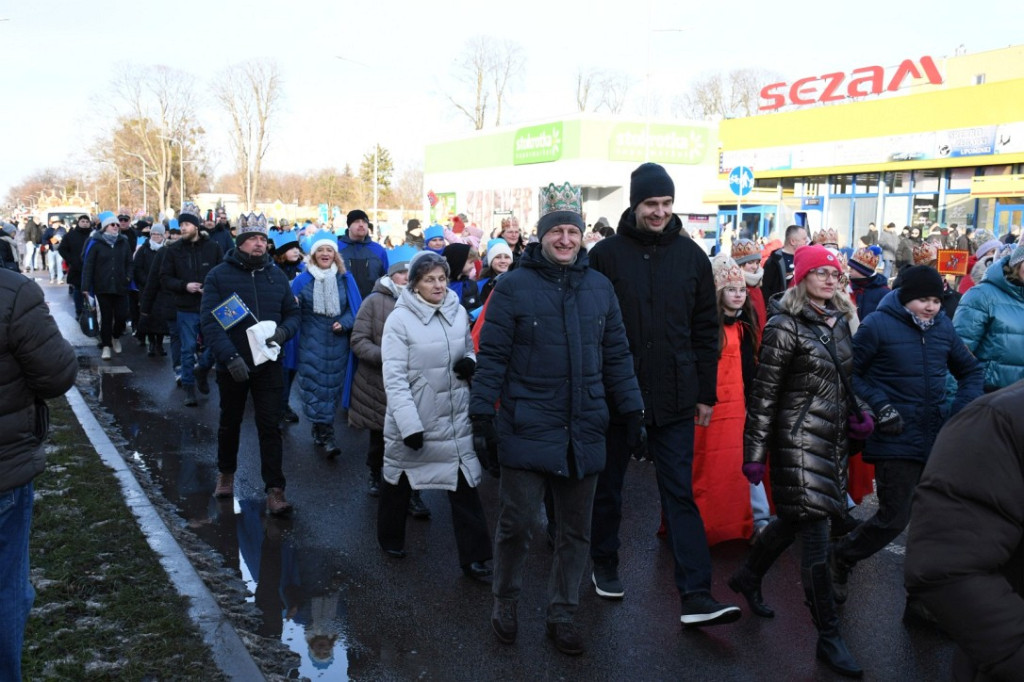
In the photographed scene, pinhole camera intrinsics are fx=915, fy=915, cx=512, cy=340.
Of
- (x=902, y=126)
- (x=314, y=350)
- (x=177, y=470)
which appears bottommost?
(x=177, y=470)

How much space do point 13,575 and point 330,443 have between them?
203 inches

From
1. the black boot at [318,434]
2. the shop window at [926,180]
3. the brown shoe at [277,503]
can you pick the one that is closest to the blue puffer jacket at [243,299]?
the brown shoe at [277,503]

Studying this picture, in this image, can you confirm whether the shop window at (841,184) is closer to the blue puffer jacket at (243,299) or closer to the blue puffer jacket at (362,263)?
the blue puffer jacket at (362,263)

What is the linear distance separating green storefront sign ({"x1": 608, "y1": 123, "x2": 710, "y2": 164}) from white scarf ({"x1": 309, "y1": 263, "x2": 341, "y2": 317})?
3848 centimetres

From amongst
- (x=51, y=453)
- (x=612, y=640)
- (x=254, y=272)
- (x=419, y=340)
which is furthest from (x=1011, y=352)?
(x=51, y=453)

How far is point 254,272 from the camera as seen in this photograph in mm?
6781

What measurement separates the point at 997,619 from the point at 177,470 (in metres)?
7.23

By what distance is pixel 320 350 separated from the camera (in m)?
8.61

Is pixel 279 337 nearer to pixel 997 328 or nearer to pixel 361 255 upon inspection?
pixel 361 255

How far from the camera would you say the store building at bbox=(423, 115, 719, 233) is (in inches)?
1781

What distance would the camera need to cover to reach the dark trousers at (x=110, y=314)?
550 inches

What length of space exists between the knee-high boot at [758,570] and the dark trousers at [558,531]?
3.17 ft

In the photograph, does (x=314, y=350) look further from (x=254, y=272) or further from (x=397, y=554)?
(x=397, y=554)

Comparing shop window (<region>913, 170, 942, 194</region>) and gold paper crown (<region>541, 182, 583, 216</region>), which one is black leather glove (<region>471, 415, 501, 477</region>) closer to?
gold paper crown (<region>541, 182, 583, 216</region>)
